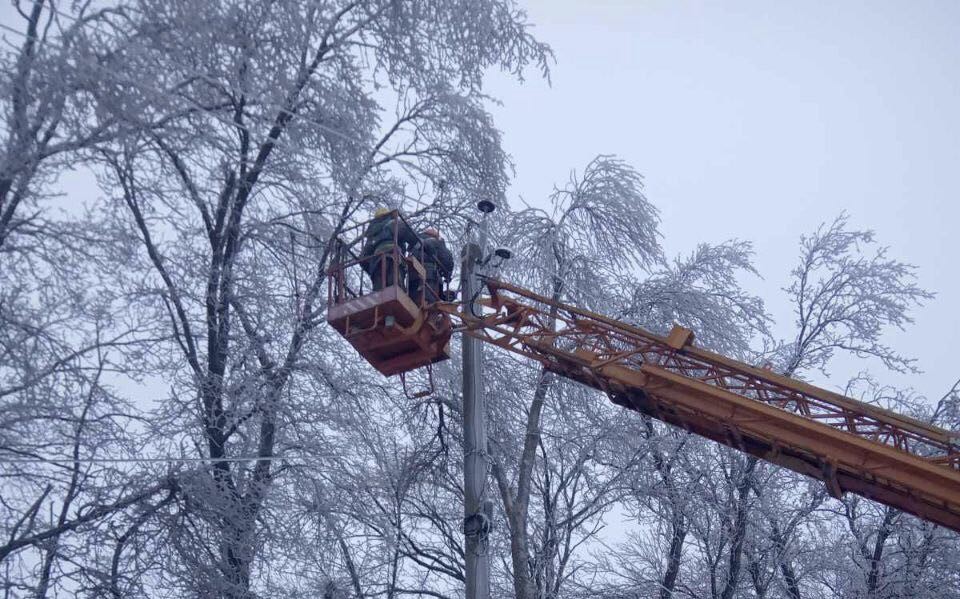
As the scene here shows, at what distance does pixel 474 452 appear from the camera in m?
9.57

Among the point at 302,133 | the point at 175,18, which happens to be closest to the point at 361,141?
the point at 302,133

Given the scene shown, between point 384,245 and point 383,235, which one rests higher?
point 383,235

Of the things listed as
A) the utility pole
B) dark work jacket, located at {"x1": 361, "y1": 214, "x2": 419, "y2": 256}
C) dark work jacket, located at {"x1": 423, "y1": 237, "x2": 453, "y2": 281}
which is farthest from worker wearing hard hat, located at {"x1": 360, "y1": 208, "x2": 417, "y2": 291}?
the utility pole

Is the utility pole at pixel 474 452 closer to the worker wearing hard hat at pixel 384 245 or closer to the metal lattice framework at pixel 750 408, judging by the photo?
the metal lattice framework at pixel 750 408

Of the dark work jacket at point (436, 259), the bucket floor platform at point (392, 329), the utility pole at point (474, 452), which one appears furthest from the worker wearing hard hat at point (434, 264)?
the bucket floor platform at point (392, 329)

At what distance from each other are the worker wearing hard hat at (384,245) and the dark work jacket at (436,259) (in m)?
0.20

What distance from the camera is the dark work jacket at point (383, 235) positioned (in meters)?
9.84

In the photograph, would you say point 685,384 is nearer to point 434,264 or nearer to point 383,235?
point 434,264

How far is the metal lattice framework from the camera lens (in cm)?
885

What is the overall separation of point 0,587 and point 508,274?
285 inches

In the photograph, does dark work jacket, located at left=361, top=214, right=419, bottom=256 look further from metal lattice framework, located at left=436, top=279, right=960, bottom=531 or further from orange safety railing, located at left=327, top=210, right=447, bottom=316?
metal lattice framework, located at left=436, top=279, right=960, bottom=531

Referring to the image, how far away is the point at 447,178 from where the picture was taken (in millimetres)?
12375

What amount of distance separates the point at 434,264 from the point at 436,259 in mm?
54

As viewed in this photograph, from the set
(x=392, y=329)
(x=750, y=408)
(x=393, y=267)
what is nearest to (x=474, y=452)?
(x=392, y=329)
